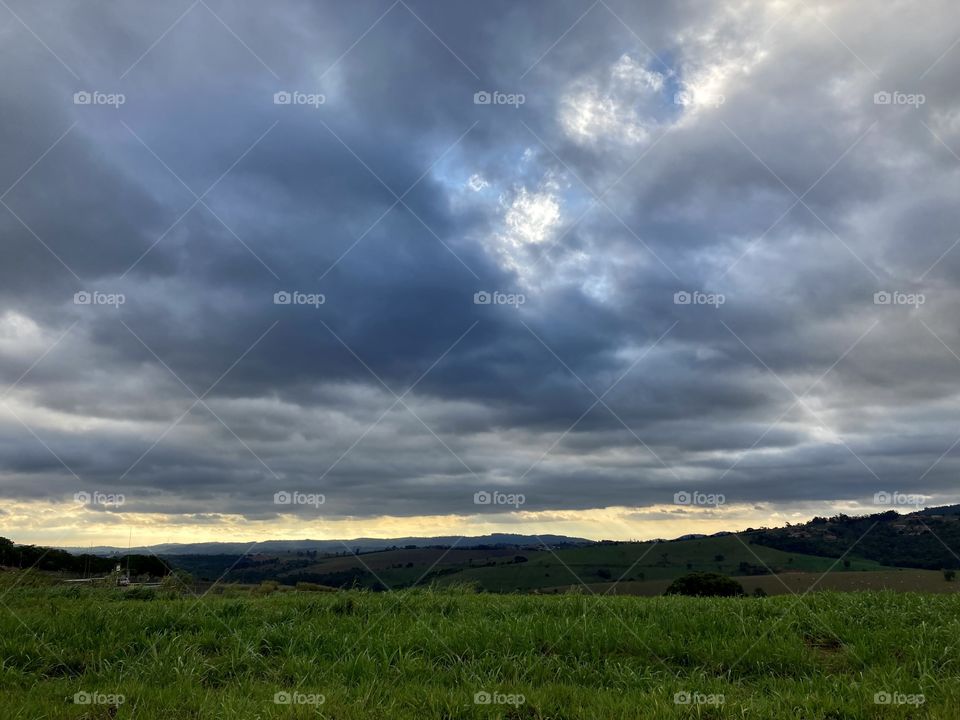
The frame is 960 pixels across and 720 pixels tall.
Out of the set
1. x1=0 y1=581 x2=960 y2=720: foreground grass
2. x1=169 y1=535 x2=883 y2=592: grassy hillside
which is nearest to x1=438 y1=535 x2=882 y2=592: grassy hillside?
x1=169 y1=535 x2=883 y2=592: grassy hillside

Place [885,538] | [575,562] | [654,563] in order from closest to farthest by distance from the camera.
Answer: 1. [885,538]
2. [654,563]
3. [575,562]

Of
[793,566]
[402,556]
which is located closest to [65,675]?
[793,566]

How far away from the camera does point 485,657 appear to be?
32.4 feet

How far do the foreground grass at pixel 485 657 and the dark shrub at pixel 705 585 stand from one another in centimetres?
1678

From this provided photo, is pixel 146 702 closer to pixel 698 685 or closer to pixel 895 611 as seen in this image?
pixel 698 685

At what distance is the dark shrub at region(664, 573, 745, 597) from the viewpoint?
29.6 metres

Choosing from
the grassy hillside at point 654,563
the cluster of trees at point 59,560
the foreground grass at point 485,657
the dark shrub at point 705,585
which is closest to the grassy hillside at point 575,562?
the grassy hillside at point 654,563

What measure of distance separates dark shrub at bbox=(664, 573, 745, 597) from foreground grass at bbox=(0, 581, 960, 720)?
1678cm

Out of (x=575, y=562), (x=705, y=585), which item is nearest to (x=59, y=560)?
(x=705, y=585)

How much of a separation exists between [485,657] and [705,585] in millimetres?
23316

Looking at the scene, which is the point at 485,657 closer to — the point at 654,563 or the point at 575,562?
the point at 654,563

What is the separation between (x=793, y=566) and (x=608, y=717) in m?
83.4

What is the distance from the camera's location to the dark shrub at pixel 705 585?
29.6 m

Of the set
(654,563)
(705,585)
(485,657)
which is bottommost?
(654,563)
